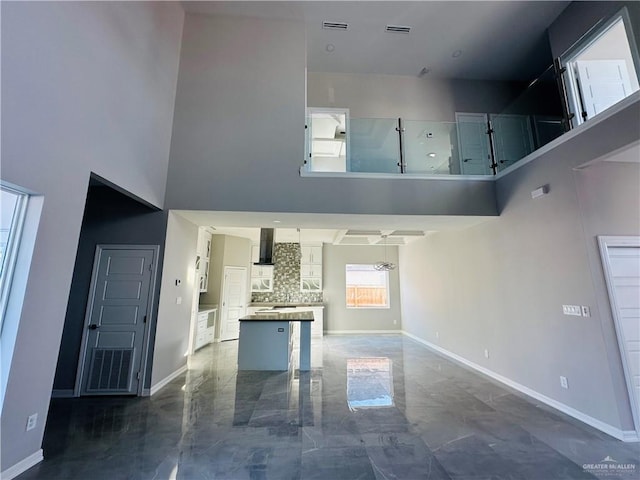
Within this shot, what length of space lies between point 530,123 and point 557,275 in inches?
89.1

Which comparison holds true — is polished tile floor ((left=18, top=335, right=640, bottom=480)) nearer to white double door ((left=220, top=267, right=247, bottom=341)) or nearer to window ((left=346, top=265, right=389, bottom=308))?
white double door ((left=220, top=267, right=247, bottom=341))

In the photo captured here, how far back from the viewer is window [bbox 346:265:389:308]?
8.59 meters

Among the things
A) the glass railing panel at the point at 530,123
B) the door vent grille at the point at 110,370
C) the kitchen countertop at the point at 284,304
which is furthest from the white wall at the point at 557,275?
the door vent grille at the point at 110,370

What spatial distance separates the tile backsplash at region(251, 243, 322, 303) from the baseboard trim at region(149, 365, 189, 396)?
3854 mm

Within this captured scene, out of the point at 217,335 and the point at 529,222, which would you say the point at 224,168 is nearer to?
the point at 529,222

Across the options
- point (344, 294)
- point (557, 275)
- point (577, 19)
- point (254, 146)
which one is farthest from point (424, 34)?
point (344, 294)

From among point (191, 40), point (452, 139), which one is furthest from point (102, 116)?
point (452, 139)

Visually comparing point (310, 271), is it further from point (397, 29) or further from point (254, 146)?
point (397, 29)

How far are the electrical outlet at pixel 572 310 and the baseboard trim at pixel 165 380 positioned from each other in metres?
5.34

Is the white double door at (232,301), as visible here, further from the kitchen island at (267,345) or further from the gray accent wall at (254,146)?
the gray accent wall at (254,146)

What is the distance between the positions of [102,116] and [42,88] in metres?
0.69

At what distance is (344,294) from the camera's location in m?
8.55

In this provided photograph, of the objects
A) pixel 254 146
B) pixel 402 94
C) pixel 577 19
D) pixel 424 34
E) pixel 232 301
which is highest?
pixel 424 34

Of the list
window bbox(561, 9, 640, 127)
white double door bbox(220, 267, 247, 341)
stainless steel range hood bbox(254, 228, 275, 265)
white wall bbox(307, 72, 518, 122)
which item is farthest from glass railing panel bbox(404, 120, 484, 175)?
white double door bbox(220, 267, 247, 341)
